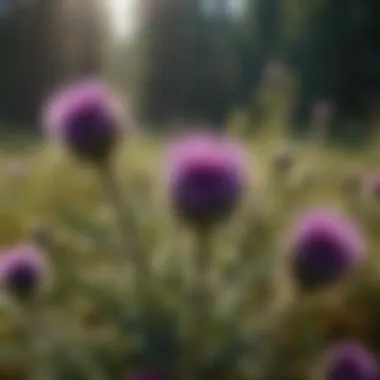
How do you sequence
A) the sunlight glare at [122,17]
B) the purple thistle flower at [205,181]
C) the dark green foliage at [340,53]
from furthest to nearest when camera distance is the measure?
1. the dark green foliage at [340,53]
2. the sunlight glare at [122,17]
3. the purple thistle flower at [205,181]

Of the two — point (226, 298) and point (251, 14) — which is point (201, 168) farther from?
point (251, 14)

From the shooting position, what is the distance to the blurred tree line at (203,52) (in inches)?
133

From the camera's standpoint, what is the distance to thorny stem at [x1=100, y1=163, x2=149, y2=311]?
46cm

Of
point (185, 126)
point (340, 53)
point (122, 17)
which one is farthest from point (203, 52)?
point (185, 126)

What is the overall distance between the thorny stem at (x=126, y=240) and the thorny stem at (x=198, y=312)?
3cm

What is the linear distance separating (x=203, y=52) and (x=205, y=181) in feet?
11.9

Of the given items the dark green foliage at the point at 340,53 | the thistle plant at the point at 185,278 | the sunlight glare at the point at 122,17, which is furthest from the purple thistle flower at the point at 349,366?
the dark green foliage at the point at 340,53

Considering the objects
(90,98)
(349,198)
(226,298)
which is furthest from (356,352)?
(349,198)

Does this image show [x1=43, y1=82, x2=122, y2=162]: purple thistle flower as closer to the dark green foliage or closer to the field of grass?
the field of grass

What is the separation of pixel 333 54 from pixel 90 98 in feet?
11.0

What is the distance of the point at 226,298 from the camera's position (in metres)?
0.46

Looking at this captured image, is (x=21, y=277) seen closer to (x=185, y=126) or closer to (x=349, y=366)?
(x=349, y=366)

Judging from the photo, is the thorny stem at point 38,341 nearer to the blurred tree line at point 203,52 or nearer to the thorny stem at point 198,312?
the thorny stem at point 198,312

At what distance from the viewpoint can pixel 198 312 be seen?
1.44ft
